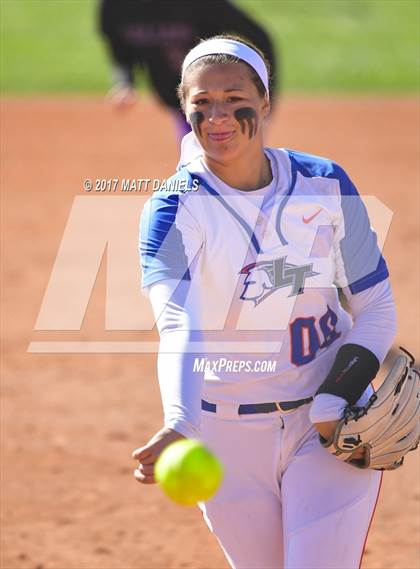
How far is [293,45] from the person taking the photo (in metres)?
22.5

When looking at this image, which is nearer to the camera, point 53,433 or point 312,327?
point 312,327

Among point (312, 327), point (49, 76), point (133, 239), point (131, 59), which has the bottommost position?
point (49, 76)

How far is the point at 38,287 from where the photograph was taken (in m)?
9.28

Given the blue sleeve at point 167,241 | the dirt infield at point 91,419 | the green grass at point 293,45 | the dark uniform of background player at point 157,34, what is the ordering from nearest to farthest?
1. the blue sleeve at point 167,241
2. the dirt infield at point 91,419
3. the dark uniform of background player at point 157,34
4. the green grass at point 293,45

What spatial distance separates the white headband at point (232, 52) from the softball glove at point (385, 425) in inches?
38.6

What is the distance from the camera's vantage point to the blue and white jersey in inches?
127

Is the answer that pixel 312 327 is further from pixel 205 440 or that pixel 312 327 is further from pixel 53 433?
pixel 53 433

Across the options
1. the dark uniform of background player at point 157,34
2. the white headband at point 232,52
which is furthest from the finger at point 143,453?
the dark uniform of background player at point 157,34

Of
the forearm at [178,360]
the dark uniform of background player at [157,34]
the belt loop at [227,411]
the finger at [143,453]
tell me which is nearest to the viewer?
the finger at [143,453]

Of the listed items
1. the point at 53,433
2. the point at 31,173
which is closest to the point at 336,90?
the point at 31,173

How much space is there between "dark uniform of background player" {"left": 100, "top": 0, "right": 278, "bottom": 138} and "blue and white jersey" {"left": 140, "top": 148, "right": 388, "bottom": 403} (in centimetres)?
590

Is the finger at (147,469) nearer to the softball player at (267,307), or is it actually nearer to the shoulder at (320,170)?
the softball player at (267,307)

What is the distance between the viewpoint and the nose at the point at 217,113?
10.5 ft

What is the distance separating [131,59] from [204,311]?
24.7 feet
